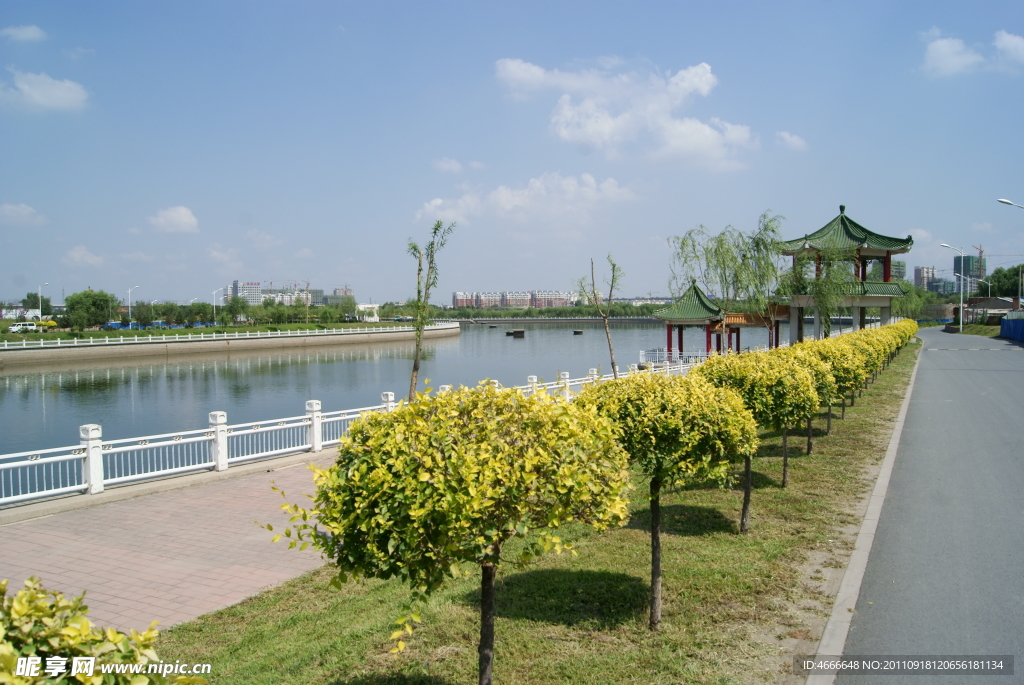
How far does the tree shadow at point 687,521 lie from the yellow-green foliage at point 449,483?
4050mm

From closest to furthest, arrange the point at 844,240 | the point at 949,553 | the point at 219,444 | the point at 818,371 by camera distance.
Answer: the point at 949,553, the point at 818,371, the point at 219,444, the point at 844,240

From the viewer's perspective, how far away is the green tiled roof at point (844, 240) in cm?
2961

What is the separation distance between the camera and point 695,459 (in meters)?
5.07

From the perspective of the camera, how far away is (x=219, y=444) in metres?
10.1

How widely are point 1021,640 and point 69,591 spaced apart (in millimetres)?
7270

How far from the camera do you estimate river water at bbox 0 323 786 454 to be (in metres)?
23.0

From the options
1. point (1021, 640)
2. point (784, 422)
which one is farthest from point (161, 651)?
point (784, 422)

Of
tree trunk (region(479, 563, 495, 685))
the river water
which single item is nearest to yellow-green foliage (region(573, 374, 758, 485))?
tree trunk (region(479, 563, 495, 685))

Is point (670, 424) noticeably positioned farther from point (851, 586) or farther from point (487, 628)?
point (851, 586)

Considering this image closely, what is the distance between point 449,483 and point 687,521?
5.20 metres

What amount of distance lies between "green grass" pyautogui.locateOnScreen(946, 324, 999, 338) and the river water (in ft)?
99.0

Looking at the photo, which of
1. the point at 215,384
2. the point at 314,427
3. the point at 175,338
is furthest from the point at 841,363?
the point at 175,338

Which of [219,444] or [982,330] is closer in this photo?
[219,444]

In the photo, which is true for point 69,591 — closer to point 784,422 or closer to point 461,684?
point 461,684
